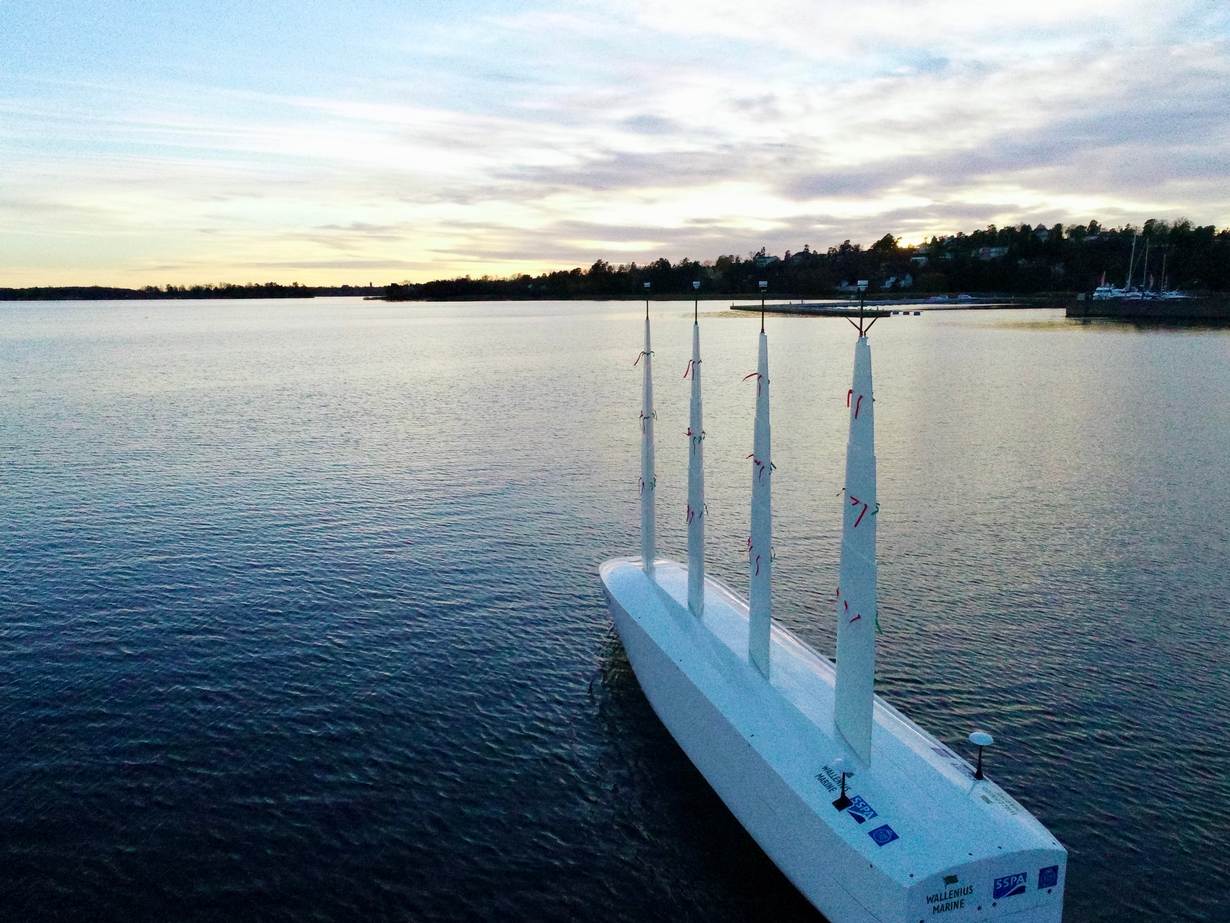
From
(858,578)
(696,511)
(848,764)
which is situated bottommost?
(848,764)

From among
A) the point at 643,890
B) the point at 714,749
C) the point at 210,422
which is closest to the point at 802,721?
the point at 714,749

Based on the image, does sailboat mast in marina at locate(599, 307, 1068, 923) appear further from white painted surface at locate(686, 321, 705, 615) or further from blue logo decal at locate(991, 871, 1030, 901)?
white painted surface at locate(686, 321, 705, 615)

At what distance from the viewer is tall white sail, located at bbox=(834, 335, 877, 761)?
55.6 feet

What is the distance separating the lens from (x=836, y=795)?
16.8 m

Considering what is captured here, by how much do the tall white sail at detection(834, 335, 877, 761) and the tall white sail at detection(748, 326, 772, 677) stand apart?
333 cm

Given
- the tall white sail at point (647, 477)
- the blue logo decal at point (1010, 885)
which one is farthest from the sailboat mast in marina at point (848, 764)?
the tall white sail at point (647, 477)

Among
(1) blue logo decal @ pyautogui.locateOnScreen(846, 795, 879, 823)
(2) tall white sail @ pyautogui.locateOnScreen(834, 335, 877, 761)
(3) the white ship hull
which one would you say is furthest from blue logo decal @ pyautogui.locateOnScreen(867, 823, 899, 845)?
(2) tall white sail @ pyautogui.locateOnScreen(834, 335, 877, 761)

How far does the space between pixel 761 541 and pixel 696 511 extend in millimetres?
4121

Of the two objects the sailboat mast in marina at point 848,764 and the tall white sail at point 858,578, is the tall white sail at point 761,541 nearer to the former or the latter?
the sailboat mast in marina at point 848,764

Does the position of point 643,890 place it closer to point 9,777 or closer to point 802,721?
point 802,721

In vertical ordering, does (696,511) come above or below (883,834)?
above

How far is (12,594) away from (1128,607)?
44.4 metres

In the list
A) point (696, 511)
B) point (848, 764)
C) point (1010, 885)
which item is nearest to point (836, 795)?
point (848, 764)

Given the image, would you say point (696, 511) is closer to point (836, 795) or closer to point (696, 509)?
point (696, 509)
